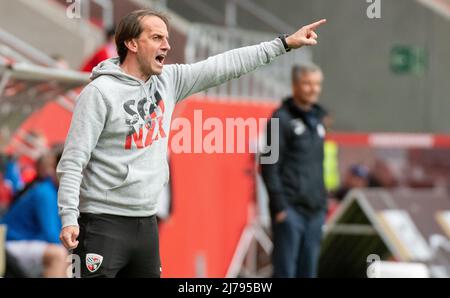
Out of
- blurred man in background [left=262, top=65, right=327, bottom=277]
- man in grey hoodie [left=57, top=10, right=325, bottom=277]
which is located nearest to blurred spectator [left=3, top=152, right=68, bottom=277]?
blurred man in background [left=262, top=65, right=327, bottom=277]

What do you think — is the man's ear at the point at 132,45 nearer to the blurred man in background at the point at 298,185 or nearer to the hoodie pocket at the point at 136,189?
the hoodie pocket at the point at 136,189

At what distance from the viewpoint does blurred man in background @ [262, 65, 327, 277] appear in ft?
27.5

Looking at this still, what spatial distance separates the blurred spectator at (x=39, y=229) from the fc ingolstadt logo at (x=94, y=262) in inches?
158

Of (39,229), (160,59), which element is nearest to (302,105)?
(39,229)

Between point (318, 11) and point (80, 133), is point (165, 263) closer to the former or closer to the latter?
point (80, 133)

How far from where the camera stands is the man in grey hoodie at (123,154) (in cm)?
511

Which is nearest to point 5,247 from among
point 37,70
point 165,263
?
point 37,70

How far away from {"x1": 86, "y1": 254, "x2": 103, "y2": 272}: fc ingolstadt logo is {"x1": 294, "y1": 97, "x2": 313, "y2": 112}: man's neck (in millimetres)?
3647

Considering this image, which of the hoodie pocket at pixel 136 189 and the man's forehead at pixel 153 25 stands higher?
the man's forehead at pixel 153 25

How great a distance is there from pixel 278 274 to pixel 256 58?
3.32 m

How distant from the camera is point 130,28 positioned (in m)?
5.25

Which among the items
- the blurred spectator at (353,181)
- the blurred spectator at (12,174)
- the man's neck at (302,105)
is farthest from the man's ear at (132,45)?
the blurred spectator at (353,181)

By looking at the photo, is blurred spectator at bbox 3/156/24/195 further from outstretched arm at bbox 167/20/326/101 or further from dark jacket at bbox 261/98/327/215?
outstretched arm at bbox 167/20/326/101

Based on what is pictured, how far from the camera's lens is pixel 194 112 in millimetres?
12414
